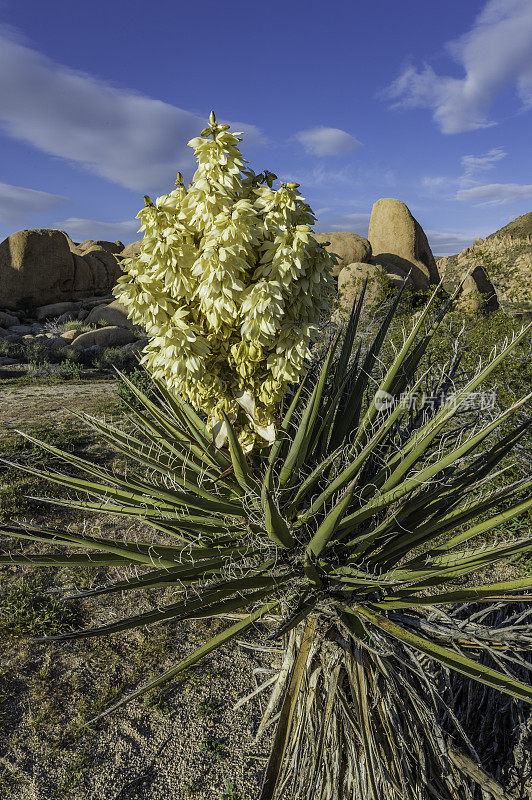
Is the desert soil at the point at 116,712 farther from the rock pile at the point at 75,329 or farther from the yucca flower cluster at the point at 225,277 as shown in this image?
the rock pile at the point at 75,329

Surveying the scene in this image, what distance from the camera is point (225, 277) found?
5.19 feet

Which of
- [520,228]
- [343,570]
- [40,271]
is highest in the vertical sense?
[520,228]

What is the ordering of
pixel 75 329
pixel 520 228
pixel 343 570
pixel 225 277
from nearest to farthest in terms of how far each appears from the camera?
pixel 225 277 → pixel 343 570 → pixel 75 329 → pixel 520 228

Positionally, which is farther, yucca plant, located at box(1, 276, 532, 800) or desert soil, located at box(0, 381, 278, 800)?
desert soil, located at box(0, 381, 278, 800)

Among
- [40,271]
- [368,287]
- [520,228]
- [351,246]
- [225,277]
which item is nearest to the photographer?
[225,277]

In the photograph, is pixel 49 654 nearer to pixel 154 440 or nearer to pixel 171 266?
pixel 154 440

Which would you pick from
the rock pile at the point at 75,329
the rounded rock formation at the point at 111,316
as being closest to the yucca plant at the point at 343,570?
the rock pile at the point at 75,329

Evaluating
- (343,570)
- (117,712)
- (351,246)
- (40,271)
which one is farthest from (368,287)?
(40,271)

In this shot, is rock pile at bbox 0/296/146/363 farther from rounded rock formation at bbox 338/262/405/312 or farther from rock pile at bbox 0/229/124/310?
rounded rock formation at bbox 338/262/405/312

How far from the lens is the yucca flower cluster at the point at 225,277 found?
1.58 metres

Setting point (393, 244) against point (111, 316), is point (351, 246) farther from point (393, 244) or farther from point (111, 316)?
point (111, 316)

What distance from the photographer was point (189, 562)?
1.87m

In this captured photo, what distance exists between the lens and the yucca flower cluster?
1583 mm

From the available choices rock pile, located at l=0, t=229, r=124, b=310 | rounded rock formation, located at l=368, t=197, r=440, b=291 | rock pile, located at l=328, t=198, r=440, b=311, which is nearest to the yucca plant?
rock pile, located at l=0, t=229, r=124, b=310
